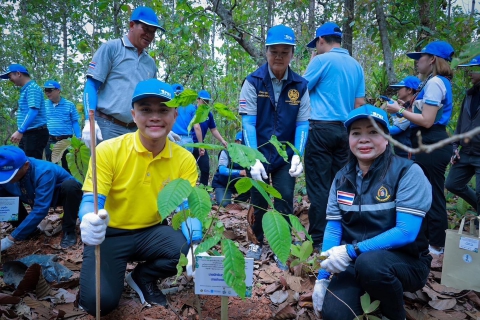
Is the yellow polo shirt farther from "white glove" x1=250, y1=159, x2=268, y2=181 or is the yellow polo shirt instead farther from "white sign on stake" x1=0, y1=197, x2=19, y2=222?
"white sign on stake" x1=0, y1=197, x2=19, y2=222

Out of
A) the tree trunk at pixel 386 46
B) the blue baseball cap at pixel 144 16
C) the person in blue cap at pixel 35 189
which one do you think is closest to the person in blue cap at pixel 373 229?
the blue baseball cap at pixel 144 16

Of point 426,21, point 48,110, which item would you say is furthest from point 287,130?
point 48,110

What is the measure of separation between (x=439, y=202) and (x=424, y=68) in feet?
4.11

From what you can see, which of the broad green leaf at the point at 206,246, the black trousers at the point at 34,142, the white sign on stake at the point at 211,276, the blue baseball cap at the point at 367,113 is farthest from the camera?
the black trousers at the point at 34,142

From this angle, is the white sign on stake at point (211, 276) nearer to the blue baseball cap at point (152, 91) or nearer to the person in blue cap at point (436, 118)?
the blue baseball cap at point (152, 91)

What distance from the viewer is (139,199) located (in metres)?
2.38

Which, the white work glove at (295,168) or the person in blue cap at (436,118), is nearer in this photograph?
the white work glove at (295,168)

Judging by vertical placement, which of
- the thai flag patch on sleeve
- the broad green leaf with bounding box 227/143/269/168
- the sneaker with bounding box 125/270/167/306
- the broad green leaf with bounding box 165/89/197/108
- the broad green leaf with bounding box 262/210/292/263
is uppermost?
the broad green leaf with bounding box 165/89/197/108

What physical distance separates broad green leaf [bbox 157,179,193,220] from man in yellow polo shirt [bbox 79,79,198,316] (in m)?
0.56

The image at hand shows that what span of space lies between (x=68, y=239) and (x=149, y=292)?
60.5 inches

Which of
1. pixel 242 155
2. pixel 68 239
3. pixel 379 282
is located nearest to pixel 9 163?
pixel 68 239

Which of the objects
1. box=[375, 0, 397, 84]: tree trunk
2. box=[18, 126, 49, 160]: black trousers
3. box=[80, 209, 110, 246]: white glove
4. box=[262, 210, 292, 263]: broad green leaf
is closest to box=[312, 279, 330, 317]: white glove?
box=[262, 210, 292, 263]: broad green leaf

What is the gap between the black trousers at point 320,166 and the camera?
10.7 feet

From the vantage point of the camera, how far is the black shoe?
351 centimetres
